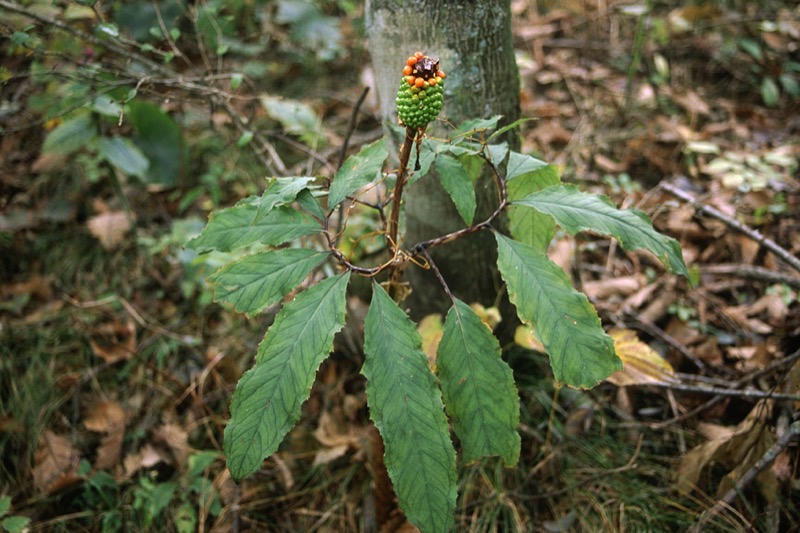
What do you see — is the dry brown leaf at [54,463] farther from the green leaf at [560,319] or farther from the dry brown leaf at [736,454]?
the dry brown leaf at [736,454]

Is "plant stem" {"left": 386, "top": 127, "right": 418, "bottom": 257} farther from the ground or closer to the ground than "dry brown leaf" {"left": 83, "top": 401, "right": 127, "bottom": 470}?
farther from the ground

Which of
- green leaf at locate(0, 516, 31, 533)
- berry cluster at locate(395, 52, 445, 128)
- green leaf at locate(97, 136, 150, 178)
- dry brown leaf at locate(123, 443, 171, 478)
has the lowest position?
dry brown leaf at locate(123, 443, 171, 478)

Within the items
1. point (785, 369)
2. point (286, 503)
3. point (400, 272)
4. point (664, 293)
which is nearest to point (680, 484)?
point (785, 369)

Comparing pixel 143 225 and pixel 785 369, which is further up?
pixel 143 225

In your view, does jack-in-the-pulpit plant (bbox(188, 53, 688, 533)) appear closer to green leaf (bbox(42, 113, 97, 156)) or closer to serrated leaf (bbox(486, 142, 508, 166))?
serrated leaf (bbox(486, 142, 508, 166))

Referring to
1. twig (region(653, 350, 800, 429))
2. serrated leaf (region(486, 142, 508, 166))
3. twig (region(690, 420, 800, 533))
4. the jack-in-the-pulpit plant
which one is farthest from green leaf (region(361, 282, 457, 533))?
twig (region(653, 350, 800, 429))

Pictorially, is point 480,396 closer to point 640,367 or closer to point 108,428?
point 640,367

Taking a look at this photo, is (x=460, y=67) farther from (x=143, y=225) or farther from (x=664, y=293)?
(x=143, y=225)
